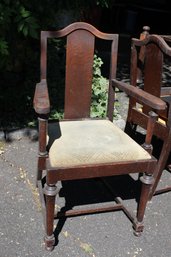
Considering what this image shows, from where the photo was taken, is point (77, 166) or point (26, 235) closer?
point (77, 166)

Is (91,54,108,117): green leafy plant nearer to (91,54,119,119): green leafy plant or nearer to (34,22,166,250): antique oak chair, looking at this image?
(91,54,119,119): green leafy plant

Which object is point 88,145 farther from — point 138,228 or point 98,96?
point 98,96

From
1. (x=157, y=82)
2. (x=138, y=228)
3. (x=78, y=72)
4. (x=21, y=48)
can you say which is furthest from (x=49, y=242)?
(x=21, y=48)

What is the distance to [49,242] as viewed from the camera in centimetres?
256

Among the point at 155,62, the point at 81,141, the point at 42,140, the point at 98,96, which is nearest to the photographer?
the point at 42,140

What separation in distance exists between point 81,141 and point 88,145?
0.24 ft

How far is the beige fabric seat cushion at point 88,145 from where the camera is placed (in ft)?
7.93

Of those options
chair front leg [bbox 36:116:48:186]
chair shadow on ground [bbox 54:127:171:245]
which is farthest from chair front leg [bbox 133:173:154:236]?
chair front leg [bbox 36:116:48:186]

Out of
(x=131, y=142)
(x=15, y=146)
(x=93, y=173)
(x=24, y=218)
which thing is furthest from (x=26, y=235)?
(x=15, y=146)

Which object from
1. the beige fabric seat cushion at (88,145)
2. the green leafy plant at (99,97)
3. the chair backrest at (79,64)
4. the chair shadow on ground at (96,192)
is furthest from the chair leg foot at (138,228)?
the green leafy plant at (99,97)

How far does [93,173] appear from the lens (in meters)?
2.43

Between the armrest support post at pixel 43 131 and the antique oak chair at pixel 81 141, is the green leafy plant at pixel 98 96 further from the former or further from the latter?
the armrest support post at pixel 43 131

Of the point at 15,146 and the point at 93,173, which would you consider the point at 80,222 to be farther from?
the point at 15,146

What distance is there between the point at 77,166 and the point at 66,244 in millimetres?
626
